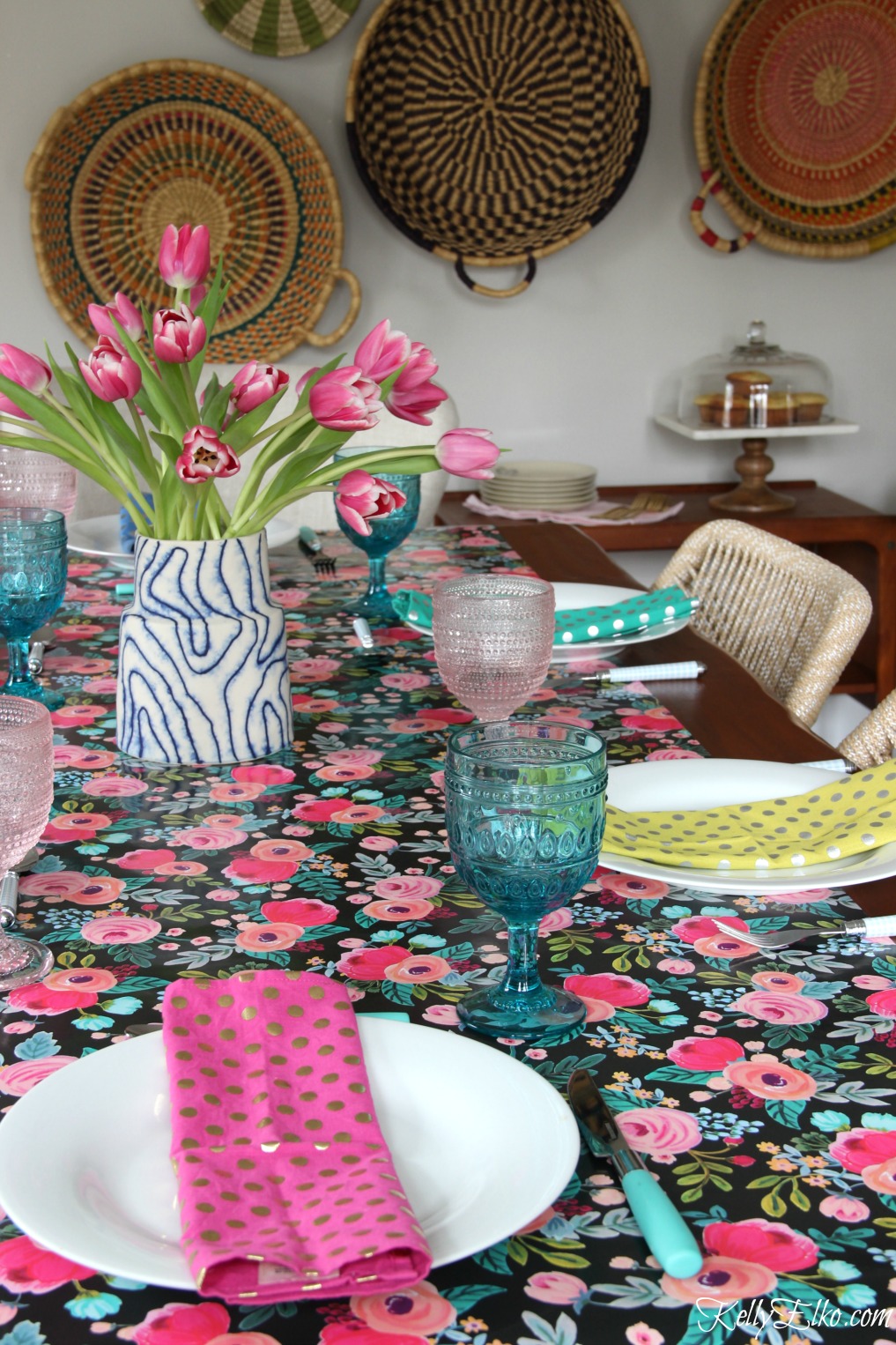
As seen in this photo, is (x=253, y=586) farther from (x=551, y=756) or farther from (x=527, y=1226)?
(x=527, y=1226)

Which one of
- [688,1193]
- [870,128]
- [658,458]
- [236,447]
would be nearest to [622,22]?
[870,128]

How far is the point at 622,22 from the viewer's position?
295 cm

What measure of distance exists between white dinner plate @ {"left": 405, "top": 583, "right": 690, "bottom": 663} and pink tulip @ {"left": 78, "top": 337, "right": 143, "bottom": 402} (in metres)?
0.50

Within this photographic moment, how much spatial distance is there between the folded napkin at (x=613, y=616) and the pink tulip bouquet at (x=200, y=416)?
0.34 metres

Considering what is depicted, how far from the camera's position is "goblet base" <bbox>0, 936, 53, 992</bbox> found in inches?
30.8

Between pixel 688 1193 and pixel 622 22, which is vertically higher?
pixel 622 22

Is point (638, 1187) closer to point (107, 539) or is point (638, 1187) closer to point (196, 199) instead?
point (107, 539)

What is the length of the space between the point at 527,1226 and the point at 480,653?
63 centimetres

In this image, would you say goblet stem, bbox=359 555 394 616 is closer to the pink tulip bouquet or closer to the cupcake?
the pink tulip bouquet

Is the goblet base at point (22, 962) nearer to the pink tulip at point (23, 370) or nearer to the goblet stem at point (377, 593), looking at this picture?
the pink tulip at point (23, 370)

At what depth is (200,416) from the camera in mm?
1159

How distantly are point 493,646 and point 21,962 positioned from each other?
48 centimetres

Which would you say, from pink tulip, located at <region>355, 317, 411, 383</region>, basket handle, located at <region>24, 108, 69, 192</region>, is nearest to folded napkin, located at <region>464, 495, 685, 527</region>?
basket handle, located at <region>24, 108, 69, 192</region>

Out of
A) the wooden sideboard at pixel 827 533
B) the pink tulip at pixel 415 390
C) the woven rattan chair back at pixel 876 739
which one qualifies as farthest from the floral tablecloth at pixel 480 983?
the wooden sideboard at pixel 827 533
